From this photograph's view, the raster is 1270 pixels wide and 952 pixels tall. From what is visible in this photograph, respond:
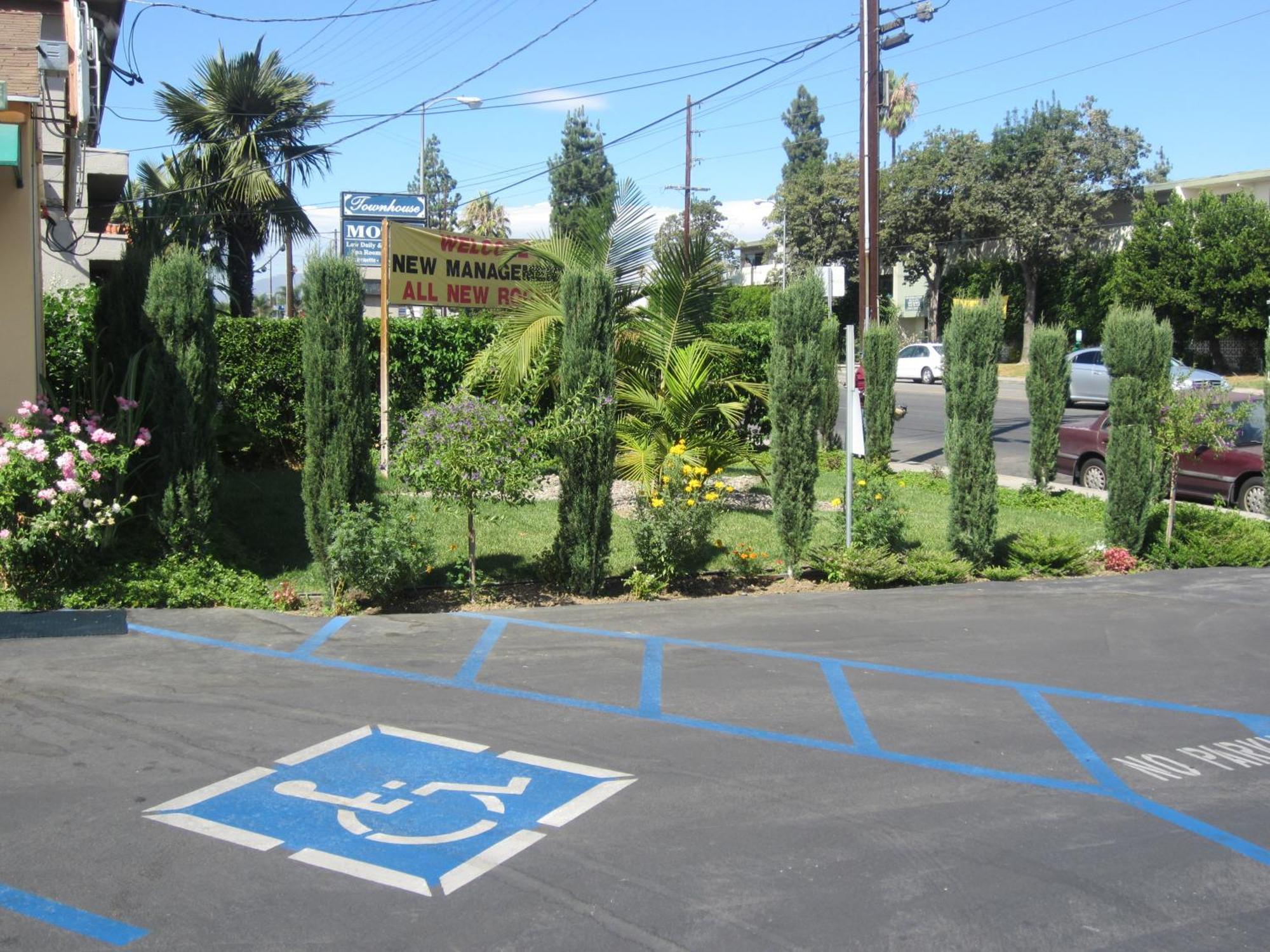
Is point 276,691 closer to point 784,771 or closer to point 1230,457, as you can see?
point 784,771

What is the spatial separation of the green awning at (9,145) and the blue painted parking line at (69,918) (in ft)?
21.7

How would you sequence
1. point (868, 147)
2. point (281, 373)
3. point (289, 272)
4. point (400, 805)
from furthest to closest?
point (289, 272) < point (868, 147) < point (281, 373) < point (400, 805)

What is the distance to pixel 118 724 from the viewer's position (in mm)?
6418

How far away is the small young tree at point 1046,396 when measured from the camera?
16844 mm

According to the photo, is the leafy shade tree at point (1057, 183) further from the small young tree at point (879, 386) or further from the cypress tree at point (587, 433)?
the cypress tree at point (587, 433)

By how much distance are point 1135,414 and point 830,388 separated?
6329 mm

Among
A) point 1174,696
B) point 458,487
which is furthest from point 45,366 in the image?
point 1174,696

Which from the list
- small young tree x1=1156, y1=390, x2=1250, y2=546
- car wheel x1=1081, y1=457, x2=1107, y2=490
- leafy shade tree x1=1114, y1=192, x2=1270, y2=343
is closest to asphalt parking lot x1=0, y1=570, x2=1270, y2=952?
small young tree x1=1156, y1=390, x2=1250, y2=546

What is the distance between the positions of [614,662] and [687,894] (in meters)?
3.62

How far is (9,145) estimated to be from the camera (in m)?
8.98

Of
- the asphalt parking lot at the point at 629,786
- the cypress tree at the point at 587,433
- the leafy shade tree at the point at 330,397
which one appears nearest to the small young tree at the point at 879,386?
the cypress tree at the point at 587,433

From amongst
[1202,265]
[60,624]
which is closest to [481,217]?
[1202,265]

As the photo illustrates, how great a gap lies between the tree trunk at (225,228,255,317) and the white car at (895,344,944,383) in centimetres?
2658

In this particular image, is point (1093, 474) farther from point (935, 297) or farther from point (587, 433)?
point (935, 297)
